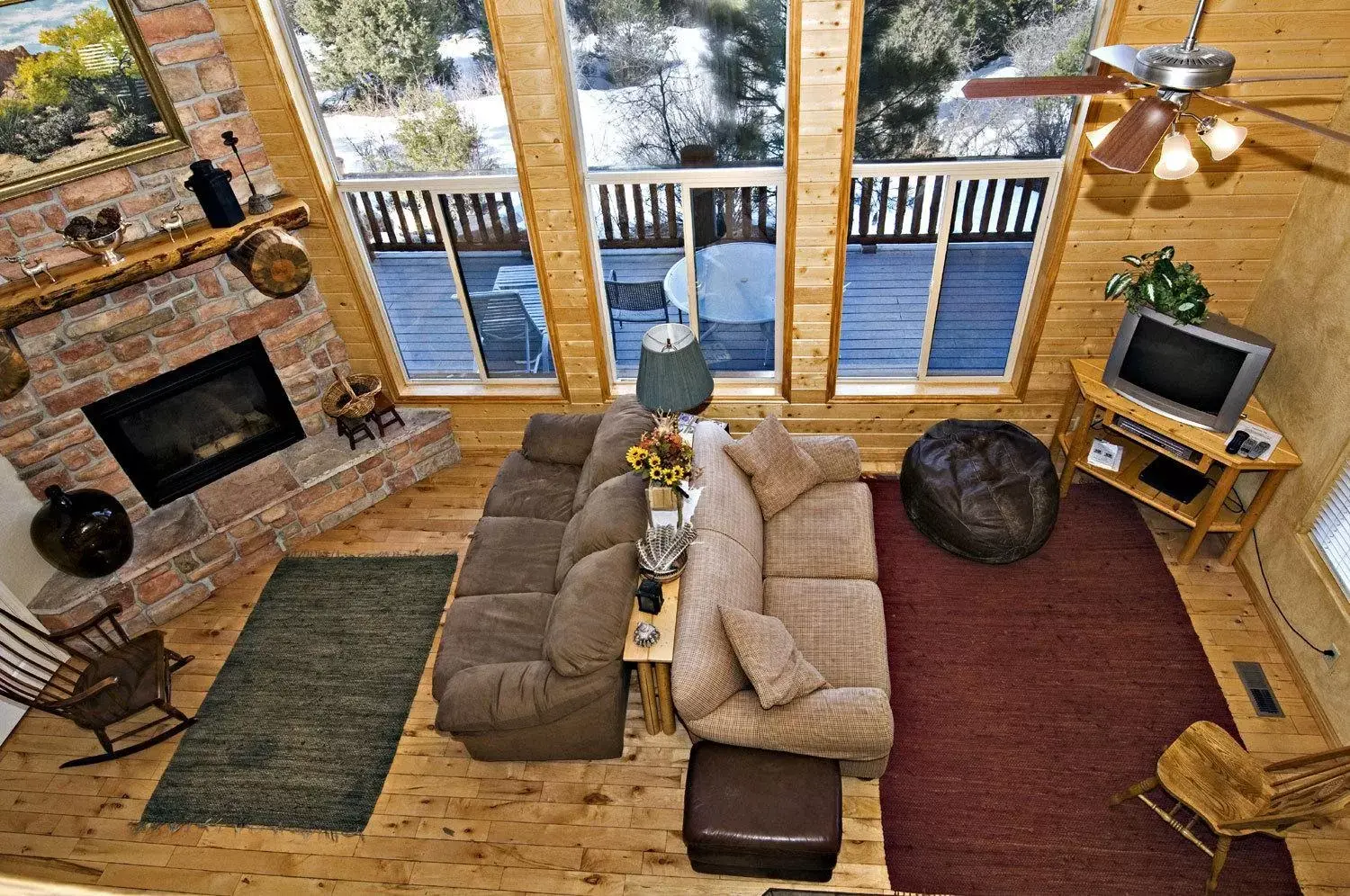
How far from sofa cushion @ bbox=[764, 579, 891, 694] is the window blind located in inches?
81.2

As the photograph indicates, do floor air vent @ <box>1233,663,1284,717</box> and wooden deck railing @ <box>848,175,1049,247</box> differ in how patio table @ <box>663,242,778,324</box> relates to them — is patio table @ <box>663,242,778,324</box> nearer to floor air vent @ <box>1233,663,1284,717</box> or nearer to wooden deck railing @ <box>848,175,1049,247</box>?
wooden deck railing @ <box>848,175,1049,247</box>

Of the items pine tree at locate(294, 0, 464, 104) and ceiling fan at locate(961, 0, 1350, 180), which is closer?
ceiling fan at locate(961, 0, 1350, 180)

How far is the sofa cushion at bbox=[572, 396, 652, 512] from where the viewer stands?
13.7 ft

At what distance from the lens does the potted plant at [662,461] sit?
12.0ft

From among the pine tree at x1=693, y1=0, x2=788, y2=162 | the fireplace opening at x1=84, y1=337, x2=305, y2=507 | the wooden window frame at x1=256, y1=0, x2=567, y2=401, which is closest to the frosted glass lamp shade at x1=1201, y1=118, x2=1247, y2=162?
the pine tree at x1=693, y1=0, x2=788, y2=162

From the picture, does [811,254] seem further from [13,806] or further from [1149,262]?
[13,806]

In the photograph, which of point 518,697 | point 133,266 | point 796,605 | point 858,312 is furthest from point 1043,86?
point 133,266

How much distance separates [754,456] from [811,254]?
1.19m

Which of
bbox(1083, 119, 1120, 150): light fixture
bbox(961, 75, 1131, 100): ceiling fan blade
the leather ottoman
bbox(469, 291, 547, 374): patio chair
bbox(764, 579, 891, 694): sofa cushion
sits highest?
bbox(961, 75, 1131, 100): ceiling fan blade

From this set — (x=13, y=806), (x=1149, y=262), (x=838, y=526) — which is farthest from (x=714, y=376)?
(x=13, y=806)

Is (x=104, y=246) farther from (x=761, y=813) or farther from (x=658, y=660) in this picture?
(x=761, y=813)

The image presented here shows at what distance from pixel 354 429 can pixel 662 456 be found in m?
2.40

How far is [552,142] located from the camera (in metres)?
4.19

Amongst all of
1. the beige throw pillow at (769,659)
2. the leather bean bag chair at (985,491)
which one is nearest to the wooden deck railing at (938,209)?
the leather bean bag chair at (985,491)
